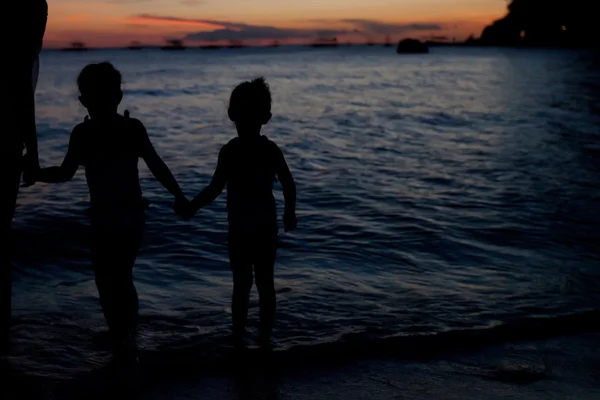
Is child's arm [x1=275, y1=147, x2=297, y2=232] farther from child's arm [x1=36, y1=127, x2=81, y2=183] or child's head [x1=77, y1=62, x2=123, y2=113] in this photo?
child's arm [x1=36, y1=127, x2=81, y2=183]

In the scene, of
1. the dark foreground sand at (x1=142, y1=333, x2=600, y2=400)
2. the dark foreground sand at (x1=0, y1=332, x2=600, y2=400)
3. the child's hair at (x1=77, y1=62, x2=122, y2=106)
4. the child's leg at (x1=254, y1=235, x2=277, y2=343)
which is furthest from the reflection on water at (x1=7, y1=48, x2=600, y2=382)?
the child's hair at (x1=77, y1=62, x2=122, y2=106)

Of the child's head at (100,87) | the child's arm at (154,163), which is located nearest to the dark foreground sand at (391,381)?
the child's arm at (154,163)

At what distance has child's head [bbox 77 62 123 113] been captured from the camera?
348 cm

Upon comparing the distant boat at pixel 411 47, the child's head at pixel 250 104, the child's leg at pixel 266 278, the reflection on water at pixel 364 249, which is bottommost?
the reflection on water at pixel 364 249

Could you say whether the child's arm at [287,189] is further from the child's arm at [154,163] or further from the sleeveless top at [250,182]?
the child's arm at [154,163]

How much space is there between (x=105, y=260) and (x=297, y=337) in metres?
1.60

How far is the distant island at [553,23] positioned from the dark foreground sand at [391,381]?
14149cm

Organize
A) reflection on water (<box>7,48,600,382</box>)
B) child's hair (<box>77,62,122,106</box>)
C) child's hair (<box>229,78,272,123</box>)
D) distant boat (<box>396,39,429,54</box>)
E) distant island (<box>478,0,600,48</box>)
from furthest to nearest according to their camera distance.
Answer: distant boat (<box>396,39,429,54</box>)
distant island (<box>478,0,600,48</box>)
reflection on water (<box>7,48,600,382</box>)
child's hair (<box>229,78,272,123</box>)
child's hair (<box>77,62,122,106</box>)

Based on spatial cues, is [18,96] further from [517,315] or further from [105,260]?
[517,315]

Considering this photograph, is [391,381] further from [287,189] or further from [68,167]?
[68,167]

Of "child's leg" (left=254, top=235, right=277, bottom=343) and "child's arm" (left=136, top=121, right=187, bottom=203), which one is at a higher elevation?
"child's arm" (left=136, top=121, right=187, bottom=203)

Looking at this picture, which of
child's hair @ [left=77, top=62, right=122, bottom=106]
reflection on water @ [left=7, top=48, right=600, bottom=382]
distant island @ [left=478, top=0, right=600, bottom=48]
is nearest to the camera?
child's hair @ [left=77, top=62, right=122, bottom=106]

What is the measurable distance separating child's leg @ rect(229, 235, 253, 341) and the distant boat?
16998cm

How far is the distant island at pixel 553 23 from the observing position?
13800 centimetres
